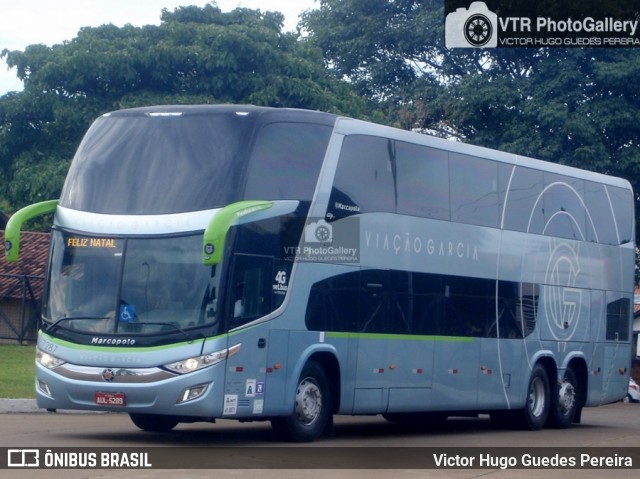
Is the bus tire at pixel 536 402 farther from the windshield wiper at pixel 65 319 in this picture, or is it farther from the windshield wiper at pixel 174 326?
the windshield wiper at pixel 65 319

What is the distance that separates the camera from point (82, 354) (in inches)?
552

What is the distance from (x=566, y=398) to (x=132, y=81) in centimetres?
1766

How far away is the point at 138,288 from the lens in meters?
14.0

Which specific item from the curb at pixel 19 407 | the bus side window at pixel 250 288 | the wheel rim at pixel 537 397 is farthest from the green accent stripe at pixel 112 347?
the wheel rim at pixel 537 397

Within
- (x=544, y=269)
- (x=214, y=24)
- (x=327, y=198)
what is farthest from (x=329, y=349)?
(x=214, y=24)

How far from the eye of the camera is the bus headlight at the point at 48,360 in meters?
14.2

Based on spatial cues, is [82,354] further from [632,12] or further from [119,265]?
[632,12]

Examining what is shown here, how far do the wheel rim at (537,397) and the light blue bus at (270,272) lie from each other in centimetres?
128

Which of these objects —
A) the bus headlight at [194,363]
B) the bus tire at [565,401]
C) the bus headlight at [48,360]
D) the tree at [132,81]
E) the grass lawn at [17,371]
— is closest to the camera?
the bus headlight at [194,363]

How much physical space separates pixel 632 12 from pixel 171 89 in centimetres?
1298

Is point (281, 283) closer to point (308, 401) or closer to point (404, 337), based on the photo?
point (308, 401)

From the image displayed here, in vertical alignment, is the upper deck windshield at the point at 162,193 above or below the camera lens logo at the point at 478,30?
below

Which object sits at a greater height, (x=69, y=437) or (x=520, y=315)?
(x=520, y=315)

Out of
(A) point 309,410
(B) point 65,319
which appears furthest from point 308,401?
(B) point 65,319
